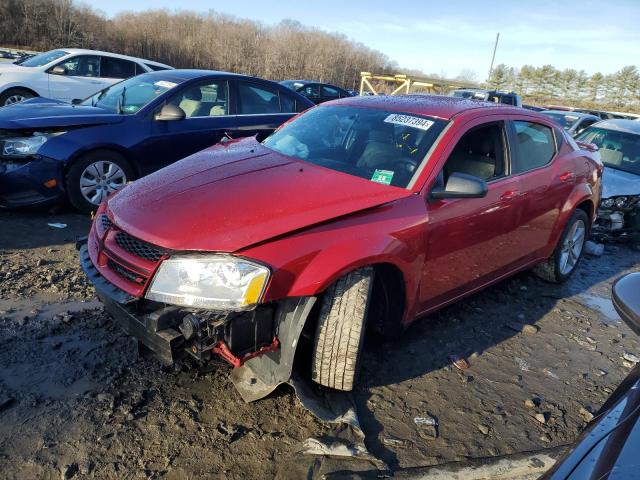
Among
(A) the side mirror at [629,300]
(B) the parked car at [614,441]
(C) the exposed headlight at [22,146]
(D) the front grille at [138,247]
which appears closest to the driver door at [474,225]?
(A) the side mirror at [629,300]

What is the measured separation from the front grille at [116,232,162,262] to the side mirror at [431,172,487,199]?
1.63 metres

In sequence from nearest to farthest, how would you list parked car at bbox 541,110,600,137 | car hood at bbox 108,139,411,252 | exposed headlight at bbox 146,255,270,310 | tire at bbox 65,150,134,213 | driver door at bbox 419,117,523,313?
exposed headlight at bbox 146,255,270,310
car hood at bbox 108,139,411,252
driver door at bbox 419,117,523,313
tire at bbox 65,150,134,213
parked car at bbox 541,110,600,137

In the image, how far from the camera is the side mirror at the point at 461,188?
2.88 m

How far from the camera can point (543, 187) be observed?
3.95m

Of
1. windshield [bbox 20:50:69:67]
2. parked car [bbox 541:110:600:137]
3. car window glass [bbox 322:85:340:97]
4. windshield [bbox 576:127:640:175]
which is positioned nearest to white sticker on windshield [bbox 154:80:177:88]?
windshield [bbox 20:50:69:67]

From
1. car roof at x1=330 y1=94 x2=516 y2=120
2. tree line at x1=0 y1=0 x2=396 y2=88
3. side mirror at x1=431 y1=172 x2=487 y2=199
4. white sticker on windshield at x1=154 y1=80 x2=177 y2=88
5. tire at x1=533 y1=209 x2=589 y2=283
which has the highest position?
tree line at x1=0 y1=0 x2=396 y2=88

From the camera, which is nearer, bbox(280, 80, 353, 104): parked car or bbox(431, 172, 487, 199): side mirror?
bbox(431, 172, 487, 199): side mirror

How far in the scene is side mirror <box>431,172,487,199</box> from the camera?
9.46 feet

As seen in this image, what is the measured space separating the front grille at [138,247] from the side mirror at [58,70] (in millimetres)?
8863

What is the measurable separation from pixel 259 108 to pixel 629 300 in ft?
16.9

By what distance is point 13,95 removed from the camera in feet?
31.3

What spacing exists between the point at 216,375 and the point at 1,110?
14.3ft

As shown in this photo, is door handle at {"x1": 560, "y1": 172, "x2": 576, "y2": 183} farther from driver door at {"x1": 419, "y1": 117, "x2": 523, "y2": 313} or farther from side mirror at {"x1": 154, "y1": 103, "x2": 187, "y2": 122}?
side mirror at {"x1": 154, "y1": 103, "x2": 187, "y2": 122}

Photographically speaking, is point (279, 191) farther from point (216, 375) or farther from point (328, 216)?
point (216, 375)
